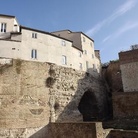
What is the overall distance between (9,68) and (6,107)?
4621 millimetres

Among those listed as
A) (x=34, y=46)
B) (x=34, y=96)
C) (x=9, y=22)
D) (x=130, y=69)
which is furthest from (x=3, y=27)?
(x=130, y=69)

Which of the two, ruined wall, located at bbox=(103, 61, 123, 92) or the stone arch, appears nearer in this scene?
the stone arch

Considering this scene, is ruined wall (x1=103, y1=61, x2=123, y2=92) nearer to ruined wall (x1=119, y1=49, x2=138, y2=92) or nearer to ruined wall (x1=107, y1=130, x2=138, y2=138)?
ruined wall (x1=119, y1=49, x2=138, y2=92)

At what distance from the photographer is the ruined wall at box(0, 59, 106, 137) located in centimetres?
2062

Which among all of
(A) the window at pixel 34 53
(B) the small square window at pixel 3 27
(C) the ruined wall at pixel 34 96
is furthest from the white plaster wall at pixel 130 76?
(B) the small square window at pixel 3 27

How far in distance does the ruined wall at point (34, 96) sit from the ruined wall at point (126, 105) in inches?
209

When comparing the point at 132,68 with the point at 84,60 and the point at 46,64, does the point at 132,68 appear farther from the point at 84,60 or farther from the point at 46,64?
the point at 46,64

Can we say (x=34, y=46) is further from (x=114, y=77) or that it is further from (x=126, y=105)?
(x=114, y=77)

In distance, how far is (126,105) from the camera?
2469 cm

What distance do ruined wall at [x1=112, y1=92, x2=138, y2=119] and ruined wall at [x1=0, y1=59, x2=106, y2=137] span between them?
5.31 meters

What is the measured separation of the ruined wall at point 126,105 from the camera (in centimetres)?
2402

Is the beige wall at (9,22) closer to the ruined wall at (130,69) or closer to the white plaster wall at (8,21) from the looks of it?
the white plaster wall at (8,21)

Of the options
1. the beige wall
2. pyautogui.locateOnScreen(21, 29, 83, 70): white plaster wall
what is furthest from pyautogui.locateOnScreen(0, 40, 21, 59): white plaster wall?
the beige wall

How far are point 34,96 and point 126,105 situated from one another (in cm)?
1221
